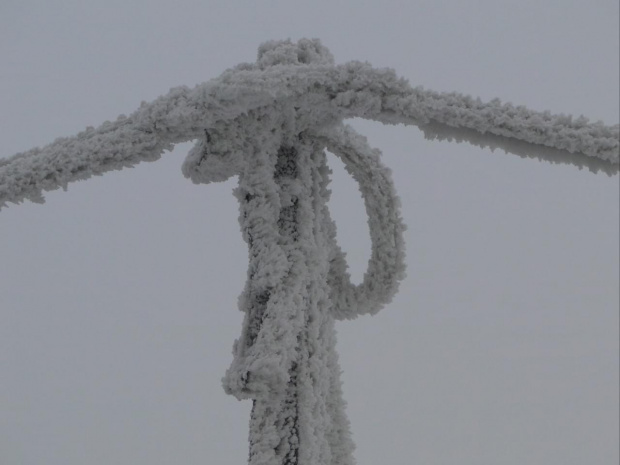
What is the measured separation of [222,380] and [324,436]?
0.23ft

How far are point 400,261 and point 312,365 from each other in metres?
0.10

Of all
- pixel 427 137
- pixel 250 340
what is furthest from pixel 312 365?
pixel 427 137

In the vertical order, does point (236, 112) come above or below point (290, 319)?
above

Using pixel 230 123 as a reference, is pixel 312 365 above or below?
below

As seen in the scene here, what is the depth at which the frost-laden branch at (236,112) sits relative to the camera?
0.42 metres

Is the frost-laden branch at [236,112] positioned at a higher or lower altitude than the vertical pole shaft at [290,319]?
higher

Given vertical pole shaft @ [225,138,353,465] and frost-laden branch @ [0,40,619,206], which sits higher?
frost-laden branch @ [0,40,619,206]

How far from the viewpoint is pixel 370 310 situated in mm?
529

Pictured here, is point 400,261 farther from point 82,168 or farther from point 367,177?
point 82,168

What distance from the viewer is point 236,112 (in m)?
0.47

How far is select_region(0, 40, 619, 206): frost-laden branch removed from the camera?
42 cm

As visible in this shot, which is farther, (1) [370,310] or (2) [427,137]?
(1) [370,310]

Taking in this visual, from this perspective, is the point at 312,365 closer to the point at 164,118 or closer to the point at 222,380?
the point at 222,380

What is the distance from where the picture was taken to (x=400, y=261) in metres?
0.52
